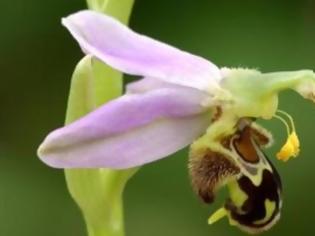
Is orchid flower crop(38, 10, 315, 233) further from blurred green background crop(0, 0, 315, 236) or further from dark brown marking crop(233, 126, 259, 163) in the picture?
blurred green background crop(0, 0, 315, 236)

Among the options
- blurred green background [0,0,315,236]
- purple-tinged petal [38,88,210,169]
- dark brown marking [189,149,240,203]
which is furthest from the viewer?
blurred green background [0,0,315,236]

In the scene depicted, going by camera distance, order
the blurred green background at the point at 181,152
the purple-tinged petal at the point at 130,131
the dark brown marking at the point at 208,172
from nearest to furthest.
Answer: the purple-tinged petal at the point at 130,131 → the dark brown marking at the point at 208,172 → the blurred green background at the point at 181,152

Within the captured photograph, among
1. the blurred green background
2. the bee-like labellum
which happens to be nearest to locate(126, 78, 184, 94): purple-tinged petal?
the bee-like labellum

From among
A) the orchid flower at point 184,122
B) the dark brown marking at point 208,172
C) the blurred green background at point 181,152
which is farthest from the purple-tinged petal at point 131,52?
the blurred green background at point 181,152

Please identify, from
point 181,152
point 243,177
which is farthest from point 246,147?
point 181,152

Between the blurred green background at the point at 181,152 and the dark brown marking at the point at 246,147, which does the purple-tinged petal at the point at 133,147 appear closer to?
the dark brown marking at the point at 246,147

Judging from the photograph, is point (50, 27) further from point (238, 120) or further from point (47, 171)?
point (238, 120)

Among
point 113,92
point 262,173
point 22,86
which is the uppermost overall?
point 22,86

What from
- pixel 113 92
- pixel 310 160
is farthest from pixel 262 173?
pixel 310 160
